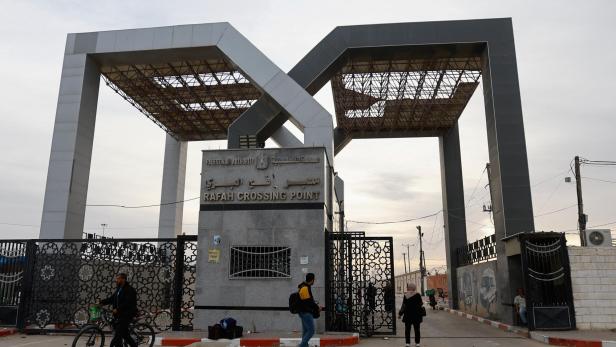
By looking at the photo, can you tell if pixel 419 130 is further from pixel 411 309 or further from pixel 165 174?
pixel 411 309

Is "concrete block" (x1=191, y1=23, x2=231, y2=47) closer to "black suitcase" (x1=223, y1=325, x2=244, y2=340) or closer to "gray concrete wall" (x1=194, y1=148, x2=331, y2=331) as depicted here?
"gray concrete wall" (x1=194, y1=148, x2=331, y2=331)

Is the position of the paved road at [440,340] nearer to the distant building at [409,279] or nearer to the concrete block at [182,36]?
the concrete block at [182,36]

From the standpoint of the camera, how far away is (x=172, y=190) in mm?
30375

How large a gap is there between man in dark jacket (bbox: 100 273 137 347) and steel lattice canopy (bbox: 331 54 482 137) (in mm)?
12847

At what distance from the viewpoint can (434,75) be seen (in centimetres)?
2194

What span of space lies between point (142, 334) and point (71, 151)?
31.5 feet

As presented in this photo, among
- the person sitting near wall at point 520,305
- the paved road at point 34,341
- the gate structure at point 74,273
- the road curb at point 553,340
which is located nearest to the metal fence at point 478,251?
the person sitting near wall at point 520,305

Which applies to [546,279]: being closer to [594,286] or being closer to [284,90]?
[594,286]

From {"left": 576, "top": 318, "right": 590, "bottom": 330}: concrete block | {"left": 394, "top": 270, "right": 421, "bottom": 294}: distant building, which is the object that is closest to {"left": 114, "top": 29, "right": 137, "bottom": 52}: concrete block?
{"left": 576, "top": 318, "right": 590, "bottom": 330}: concrete block

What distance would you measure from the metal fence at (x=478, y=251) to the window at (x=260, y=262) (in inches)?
359

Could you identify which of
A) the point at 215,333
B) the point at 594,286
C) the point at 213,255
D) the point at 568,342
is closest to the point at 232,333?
the point at 215,333

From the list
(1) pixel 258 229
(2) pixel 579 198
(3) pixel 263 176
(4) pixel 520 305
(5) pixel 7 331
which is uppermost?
(2) pixel 579 198

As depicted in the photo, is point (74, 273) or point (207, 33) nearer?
point (74, 273)

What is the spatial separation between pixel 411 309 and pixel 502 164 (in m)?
8.70
